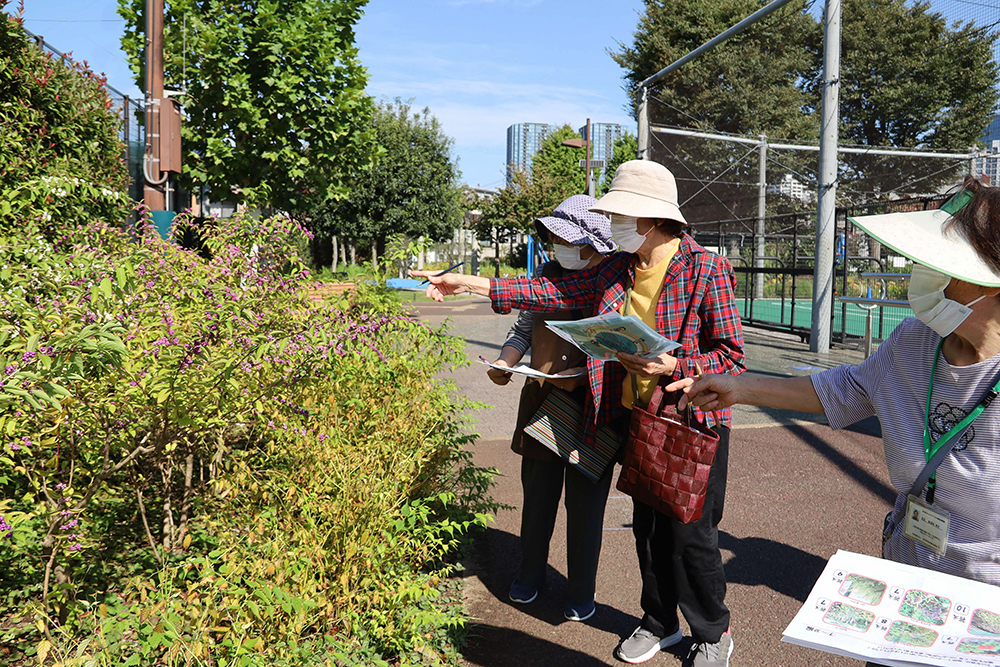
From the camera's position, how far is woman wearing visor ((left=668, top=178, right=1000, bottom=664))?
1681mm

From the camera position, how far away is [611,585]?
12.9 ft

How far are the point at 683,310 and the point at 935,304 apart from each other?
118cm

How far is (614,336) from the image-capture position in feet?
8.53

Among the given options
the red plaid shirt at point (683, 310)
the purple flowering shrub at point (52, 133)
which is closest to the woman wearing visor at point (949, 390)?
the red plaid shirt at point (683, 310)

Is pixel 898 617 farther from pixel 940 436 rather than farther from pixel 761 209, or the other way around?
pixel 761 209

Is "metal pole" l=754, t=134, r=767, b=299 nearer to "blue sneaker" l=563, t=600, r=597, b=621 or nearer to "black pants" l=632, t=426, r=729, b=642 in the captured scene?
"blue sneaker" l=563, t=600, r=597, b=621

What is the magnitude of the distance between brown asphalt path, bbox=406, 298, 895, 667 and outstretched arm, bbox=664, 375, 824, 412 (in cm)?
136

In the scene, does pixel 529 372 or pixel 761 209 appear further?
pixel 761 209

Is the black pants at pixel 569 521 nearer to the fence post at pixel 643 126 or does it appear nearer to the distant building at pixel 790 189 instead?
the fence post at pixel 643 126

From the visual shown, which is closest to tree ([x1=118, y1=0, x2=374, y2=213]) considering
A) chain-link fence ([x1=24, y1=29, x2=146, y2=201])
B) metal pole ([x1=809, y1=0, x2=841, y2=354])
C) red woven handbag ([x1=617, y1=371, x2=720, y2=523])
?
chain-link fence ([x1=24, y1=29, x2=146, y2=201])

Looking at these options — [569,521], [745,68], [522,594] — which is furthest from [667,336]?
[745,68]

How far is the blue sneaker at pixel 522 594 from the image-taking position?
3.68 m

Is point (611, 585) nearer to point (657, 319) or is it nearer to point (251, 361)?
point (657, 319)

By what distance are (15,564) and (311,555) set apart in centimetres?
147
